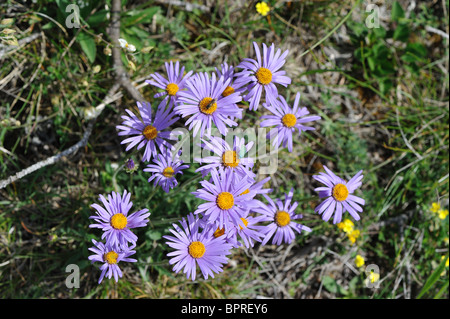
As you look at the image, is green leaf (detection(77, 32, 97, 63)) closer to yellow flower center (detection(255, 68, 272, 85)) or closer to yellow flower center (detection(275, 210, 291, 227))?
yellow flower center (detection(255, 68, 272, 85))

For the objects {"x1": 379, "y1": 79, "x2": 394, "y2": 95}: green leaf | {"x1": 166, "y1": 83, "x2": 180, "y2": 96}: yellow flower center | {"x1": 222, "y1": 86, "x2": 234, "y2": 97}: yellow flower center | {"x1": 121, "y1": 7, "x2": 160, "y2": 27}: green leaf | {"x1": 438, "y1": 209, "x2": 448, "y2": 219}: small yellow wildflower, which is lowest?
{"x1": 438, "y1": 209, "x2": 448, "y2": 219}: small yellow wildflower

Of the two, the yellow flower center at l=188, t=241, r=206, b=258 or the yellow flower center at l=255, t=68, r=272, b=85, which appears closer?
the yellow flower center at l=188, t=241, r=206, b=258

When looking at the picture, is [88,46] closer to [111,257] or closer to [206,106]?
[206,106]

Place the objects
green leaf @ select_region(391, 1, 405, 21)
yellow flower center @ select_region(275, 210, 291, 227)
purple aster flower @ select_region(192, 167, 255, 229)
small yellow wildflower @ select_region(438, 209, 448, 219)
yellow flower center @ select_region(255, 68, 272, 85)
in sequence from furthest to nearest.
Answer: green leaf @ select_region(391, 1, 405, 21) → small yellow wildflower @ select_region(438, 209, 448, 219) → yellow flower center @ select_region(275, 210, 291, 227) → yellow flower center @ select_region(255, 68, 272, 85) → purple aster flower @ select_region(192, 167, 255, 229)

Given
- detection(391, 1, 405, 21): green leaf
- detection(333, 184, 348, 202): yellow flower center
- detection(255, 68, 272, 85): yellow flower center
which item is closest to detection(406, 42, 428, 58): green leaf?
detection(391, 1, 405, 21): green leaf

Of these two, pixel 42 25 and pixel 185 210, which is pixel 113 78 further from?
pixel 185 210

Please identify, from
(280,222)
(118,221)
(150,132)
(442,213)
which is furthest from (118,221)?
(442,213)

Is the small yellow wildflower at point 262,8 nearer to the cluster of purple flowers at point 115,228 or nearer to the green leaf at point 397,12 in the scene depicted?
the green leaf at point 397,12
